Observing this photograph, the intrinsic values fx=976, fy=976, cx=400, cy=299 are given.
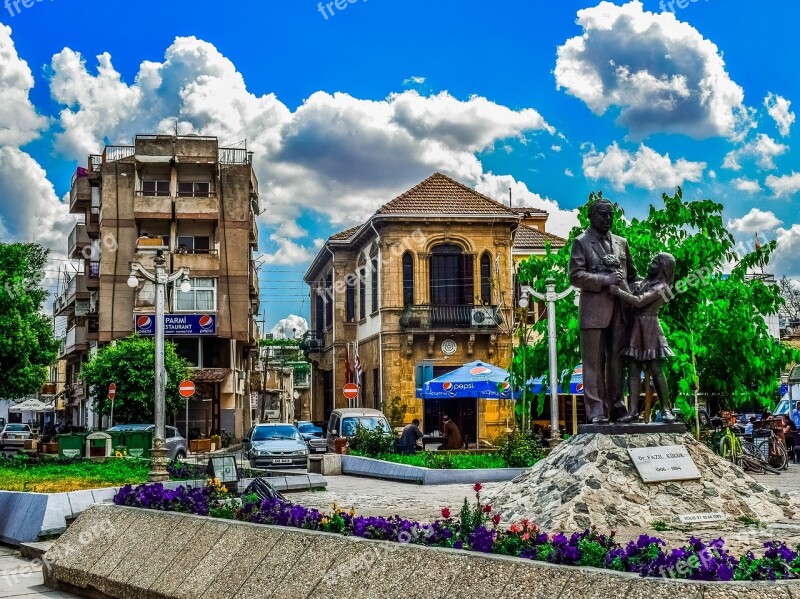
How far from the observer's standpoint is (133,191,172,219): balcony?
46531 mm

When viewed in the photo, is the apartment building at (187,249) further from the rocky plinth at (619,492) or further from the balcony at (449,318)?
the rocky plinth at (619,492)

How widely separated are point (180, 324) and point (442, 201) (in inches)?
538

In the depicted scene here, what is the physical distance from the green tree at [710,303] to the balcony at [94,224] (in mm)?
31519

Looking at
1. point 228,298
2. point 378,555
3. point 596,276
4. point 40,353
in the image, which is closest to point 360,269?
point 228,298

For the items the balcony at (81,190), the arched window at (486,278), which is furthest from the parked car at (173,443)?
the balcony at (81,190)

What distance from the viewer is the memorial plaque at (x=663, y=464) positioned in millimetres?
10492

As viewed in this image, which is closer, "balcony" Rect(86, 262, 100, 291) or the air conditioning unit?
the air conditioning unit

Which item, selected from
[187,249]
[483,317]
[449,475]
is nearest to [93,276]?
[187,249]

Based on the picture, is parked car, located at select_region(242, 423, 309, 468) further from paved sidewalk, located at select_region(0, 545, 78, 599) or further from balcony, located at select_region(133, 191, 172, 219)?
balcony, located at select_region(133, 191, 172, 219)

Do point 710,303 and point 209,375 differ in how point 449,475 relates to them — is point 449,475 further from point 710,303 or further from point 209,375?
point 209,375

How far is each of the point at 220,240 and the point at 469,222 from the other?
13.2 m

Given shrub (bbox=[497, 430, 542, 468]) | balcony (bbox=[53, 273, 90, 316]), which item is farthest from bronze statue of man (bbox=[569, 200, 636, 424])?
balcony (bbox=[53, 273, 90, 316])

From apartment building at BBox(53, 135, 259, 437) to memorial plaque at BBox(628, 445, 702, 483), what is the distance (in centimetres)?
3681

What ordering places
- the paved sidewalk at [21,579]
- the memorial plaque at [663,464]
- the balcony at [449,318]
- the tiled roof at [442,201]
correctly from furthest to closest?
the tiled roof at [442,201] → the balcony at [449,318] → the memorial plaque at [663,464] → the paved sidewalk at [21,579]
